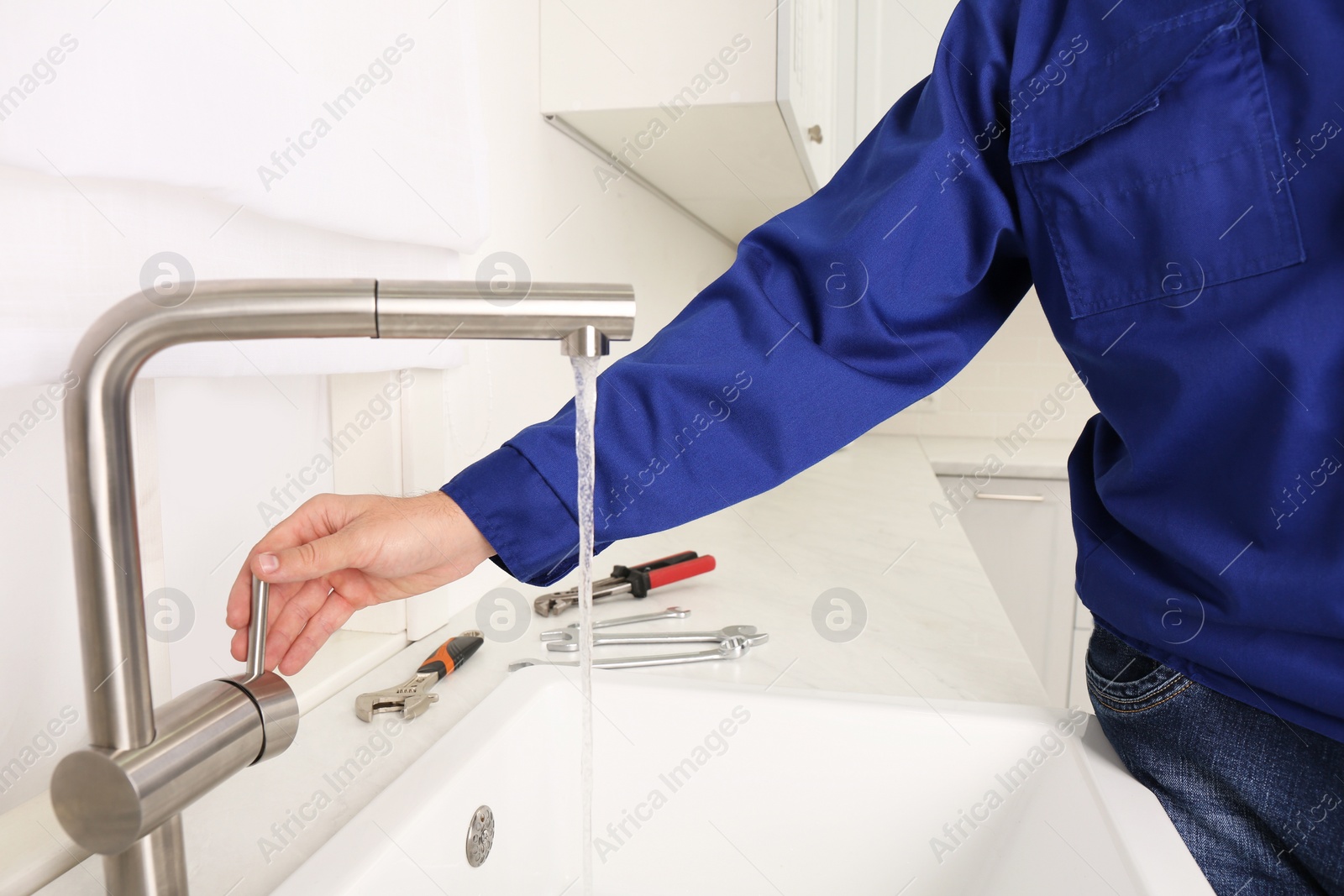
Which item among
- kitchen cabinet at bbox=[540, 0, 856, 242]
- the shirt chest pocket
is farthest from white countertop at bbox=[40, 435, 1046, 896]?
kitchen cabinet at bbox=[540, 0, 856, 242]

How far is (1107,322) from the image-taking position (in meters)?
0.53

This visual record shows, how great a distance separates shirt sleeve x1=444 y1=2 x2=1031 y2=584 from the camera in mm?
549

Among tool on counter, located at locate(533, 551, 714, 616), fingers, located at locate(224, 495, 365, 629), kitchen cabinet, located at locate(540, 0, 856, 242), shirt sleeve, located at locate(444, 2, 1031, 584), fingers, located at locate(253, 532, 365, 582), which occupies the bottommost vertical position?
tool on counter, located at locate(533, 551, 714, 616)

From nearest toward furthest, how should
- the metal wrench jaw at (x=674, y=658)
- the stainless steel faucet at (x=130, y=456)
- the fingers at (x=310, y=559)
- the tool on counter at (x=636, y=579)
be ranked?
the stainless steel faucet at (x=130, y=456) → the fingers at (x=310, y=559) → the metal wrench jaw at (x=674, y=658) → the tool on counter at (x=636, y=579)

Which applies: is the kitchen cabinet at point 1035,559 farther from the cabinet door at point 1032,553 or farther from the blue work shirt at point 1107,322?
the blue work shirt at point 1107,322

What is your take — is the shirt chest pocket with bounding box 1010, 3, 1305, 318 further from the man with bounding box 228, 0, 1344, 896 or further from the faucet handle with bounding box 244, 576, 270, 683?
the faucet handle with bounding box 244, 576, 270, 683

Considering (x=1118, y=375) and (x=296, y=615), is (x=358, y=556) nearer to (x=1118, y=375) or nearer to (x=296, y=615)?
(x=296, y=615)

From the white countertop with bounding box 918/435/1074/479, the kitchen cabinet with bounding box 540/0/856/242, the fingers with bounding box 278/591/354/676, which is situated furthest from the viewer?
the white countertop with bounding box 918/435/1074/479

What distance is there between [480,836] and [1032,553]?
2.20 m

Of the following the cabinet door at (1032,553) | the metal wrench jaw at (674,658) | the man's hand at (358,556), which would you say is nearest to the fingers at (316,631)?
the man's hand at (358,556)

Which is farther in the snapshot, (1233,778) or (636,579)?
(636,579)

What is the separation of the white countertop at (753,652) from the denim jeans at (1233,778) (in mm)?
154

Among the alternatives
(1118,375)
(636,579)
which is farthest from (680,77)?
(1118,375)

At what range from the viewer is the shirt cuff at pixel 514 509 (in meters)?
0.52
